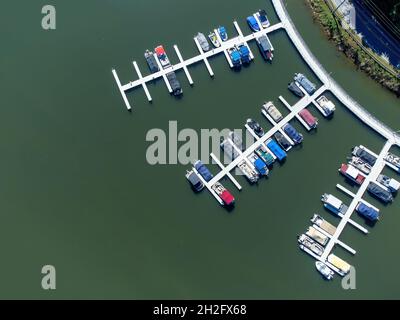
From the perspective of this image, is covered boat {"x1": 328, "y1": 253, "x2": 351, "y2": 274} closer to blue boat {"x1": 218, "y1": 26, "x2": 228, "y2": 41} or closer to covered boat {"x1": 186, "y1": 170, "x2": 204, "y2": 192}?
covered boat {"x1": 186, "y1": 170, "x2": 204, "y2": 192}

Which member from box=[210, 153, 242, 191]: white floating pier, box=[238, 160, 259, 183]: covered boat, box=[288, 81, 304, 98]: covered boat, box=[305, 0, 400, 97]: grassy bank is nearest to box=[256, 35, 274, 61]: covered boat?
box=[288, 81, 304, 98]: covered boat

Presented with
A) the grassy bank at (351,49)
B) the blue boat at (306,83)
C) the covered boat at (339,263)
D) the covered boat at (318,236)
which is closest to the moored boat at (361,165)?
the covered boat at (318,236)

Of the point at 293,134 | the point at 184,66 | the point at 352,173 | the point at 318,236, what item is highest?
the point at 184,66

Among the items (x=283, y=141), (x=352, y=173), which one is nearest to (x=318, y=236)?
(x=352, y=173)

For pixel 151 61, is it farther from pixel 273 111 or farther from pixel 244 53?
pixel 273 111

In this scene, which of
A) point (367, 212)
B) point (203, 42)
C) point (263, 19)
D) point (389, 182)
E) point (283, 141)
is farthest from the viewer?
point (263, 19)

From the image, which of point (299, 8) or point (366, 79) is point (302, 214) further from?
point (299, 8)
